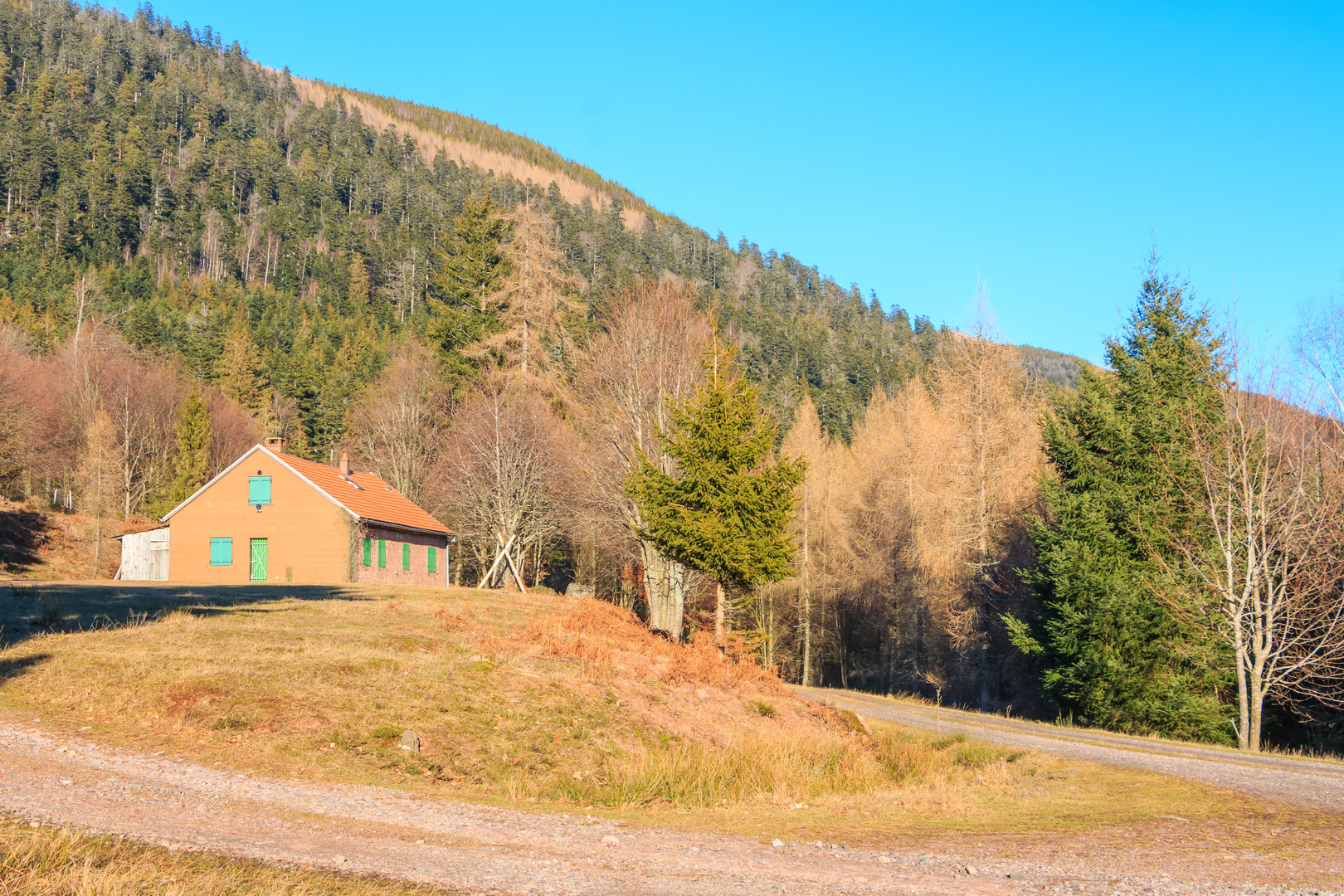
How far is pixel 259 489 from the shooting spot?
37062mm

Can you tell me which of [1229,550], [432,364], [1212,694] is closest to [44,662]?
[1229,550]

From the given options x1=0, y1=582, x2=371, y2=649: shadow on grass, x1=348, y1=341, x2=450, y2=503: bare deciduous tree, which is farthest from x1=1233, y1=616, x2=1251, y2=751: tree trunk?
x1=348, y1=341, x2=450, y2=503: bare deciduous tree

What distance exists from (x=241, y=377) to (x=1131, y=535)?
71662 mm

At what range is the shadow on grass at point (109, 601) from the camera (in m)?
15.4

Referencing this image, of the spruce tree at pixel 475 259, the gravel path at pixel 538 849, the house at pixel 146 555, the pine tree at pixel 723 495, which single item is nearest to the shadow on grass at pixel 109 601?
the gravel path at pixel 538 849

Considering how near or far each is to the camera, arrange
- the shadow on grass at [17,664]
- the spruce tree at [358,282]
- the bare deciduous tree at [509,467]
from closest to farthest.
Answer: the shadow on grass at [17,664], the bare deciduous tree at [509,467], the spruce tree at [358,282]

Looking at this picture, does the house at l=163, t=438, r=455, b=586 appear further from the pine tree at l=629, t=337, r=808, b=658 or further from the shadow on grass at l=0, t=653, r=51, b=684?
the shadow on grass at l=0, t=653, r=51, b=684

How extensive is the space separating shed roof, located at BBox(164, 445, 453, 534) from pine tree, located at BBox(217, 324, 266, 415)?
124ft

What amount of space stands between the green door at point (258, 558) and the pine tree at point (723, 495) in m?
21.2

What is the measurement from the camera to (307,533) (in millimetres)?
36188

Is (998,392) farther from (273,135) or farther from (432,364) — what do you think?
(273,135)

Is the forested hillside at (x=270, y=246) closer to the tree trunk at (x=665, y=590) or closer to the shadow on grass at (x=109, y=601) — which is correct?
the tree trunk at (x=665, y=590)

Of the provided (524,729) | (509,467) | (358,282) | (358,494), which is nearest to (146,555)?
(358,494)

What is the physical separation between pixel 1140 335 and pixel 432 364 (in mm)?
38681
